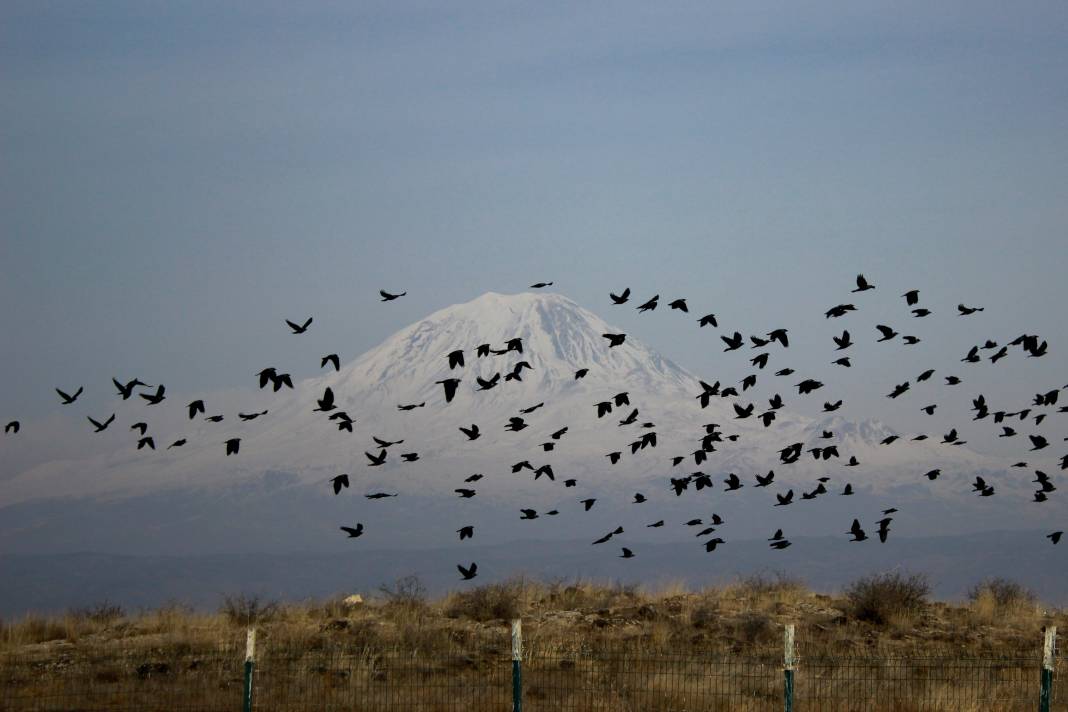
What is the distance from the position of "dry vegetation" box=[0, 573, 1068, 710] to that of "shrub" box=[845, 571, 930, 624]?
38 mm

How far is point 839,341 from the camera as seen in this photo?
3244 centimetres

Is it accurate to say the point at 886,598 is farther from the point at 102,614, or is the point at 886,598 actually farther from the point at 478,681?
the point at 102,614

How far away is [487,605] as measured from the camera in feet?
125

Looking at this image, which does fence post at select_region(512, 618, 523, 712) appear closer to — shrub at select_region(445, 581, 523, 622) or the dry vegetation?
the dry vegetation

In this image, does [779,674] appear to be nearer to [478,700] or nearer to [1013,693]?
[1013,693]

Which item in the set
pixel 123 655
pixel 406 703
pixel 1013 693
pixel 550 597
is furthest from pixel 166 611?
pixel 1013 693

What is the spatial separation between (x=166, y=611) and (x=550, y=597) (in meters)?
9.95

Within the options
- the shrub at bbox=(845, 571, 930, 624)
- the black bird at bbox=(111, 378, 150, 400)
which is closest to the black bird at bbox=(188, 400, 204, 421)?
the black bird at bbox=(111, 378, 150, 400)

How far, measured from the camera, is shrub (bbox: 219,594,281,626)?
3694 cm

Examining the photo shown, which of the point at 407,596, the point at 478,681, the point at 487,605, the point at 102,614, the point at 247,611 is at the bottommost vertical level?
the point at 478,681

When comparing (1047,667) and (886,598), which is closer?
(1047,667)

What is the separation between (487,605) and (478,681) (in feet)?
25.8

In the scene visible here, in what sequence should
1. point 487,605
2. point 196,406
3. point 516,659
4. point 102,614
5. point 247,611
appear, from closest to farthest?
point 516,659, point 196,406, point 247,611, point 487,605, point 102,614

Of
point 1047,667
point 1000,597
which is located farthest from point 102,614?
point 1047,667
